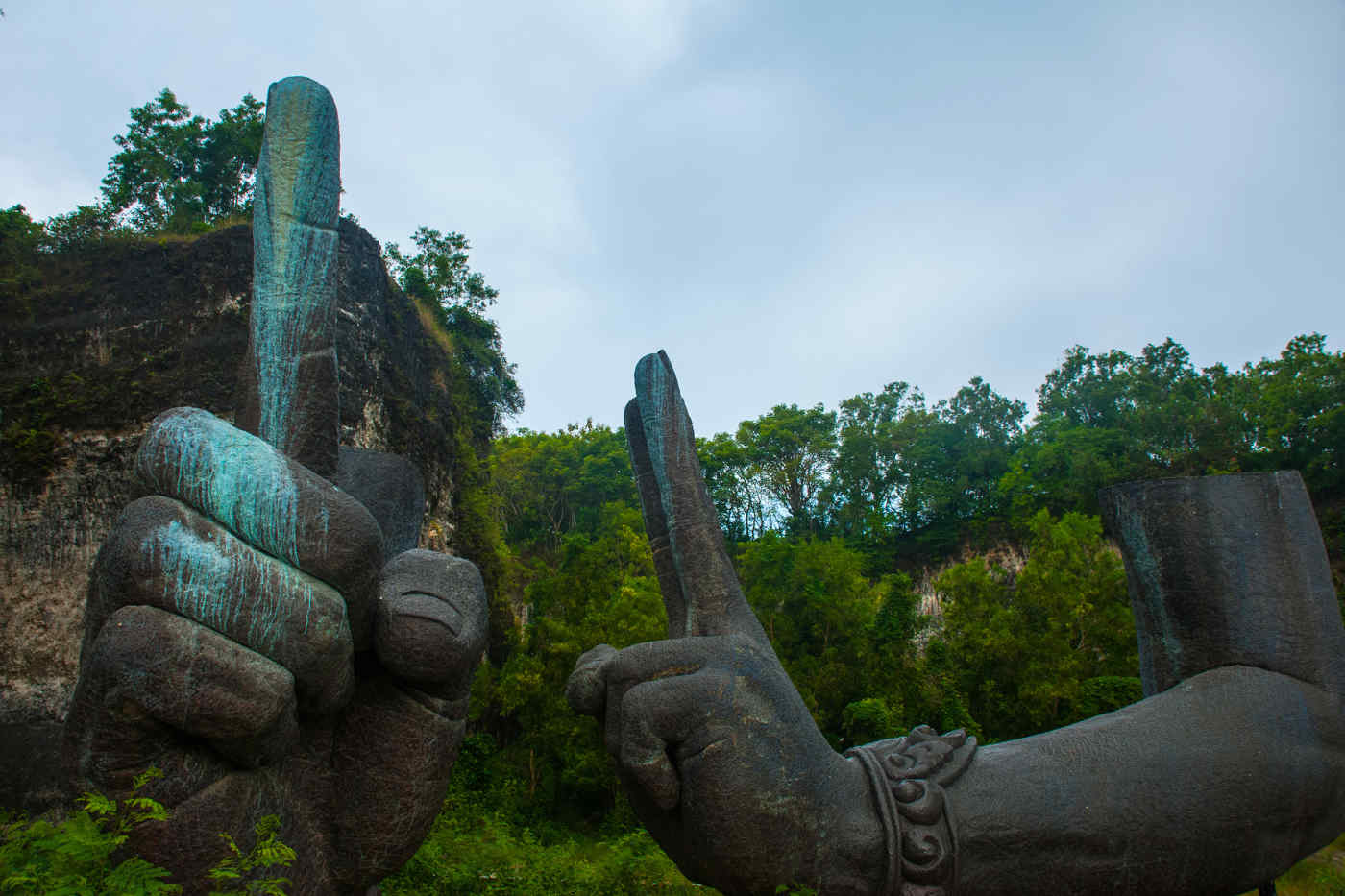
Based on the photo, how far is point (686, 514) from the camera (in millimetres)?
3424

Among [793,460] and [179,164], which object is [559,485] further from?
[179,164]

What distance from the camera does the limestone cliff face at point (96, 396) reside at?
10.9m

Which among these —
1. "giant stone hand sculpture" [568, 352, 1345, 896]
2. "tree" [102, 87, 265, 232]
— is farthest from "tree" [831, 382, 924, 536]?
"giant stone hand sculpture" [568, 352, 1345, 896]

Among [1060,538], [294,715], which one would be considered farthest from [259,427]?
[1060,538]

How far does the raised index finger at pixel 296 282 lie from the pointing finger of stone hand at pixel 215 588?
641 mm

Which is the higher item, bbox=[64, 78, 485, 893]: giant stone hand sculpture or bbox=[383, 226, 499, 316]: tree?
bbox=[383, 226, 499, 316]: tree

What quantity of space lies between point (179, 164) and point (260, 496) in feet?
61.7

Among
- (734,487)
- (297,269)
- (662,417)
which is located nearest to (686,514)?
(662,417)

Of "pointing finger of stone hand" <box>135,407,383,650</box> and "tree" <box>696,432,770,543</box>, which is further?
"tree" <box>696,432,770,543</box>

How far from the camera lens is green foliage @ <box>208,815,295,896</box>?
2.21 metres

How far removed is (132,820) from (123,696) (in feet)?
1.07

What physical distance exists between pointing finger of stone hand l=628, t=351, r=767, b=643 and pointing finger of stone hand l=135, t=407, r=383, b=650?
3.87ft

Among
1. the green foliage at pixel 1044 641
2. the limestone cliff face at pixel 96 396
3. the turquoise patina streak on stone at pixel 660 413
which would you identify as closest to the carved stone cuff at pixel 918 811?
the turquoise patina streak on stone at pixel 660 413

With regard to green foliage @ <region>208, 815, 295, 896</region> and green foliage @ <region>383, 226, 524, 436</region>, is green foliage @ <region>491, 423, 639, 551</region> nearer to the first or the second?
green foliage @ <region>383, 226, 524, 436</region>
